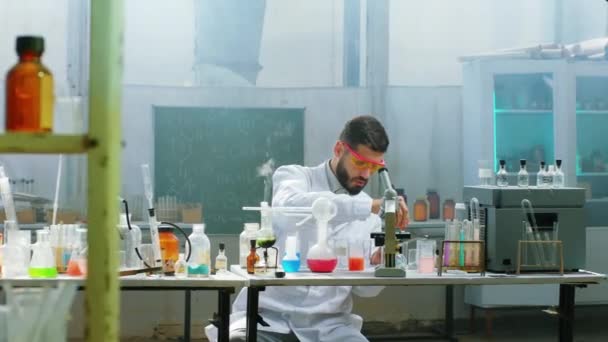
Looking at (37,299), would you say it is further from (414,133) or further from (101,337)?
(414,133)

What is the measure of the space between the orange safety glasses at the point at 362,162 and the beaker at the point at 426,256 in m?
0.41

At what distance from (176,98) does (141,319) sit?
5.05 ft

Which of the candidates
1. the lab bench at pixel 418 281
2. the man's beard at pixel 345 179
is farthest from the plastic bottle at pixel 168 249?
the man's beard at pixel 345 179

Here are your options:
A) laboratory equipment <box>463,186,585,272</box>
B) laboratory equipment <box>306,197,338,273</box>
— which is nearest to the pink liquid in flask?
laboratory equipment <box>306,197,338,273</box>

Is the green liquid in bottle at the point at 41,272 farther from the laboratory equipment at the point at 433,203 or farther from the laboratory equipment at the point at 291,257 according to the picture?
the laboratory equipment at the point at 433,203

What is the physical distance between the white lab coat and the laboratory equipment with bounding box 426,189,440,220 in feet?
7.15

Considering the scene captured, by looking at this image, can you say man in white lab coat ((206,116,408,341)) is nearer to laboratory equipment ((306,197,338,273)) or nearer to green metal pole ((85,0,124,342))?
laboratory equipment ((306,197,338,273))

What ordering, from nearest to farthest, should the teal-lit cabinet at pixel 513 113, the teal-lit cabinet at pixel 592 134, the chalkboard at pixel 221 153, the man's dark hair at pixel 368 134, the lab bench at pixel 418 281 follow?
the lab bench at pixel 418 281 < the man's dark hair at pixel 368 134 < the chalkboard at pixel 221 153 < the teal-lit cabinet at pixel 513 113 < the teal-lit cabinet at pixel 592 134

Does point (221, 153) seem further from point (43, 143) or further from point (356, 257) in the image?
point (43, 143)

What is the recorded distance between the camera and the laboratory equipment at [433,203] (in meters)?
6.25

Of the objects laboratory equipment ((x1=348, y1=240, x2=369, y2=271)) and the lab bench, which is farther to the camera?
laboratory equipment ((x1=348, y1=240, x2=369, y2=271))

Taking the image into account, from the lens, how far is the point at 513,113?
6273 mm

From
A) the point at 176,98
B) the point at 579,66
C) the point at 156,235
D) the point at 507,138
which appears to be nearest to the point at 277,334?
the point at 156,235

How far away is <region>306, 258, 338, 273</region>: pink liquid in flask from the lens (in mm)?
3777
